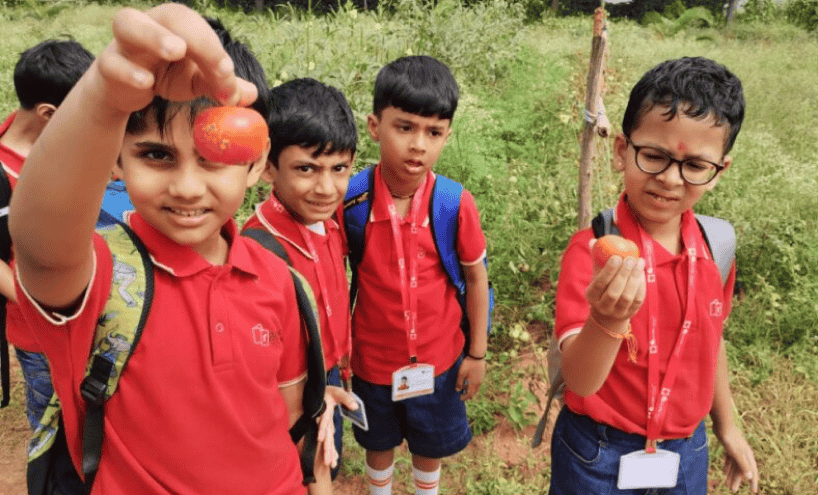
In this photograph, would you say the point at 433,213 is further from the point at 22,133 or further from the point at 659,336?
the point at 22,133

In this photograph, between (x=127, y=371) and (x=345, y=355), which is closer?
(x=127, y=371)

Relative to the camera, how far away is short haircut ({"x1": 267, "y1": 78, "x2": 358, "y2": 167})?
70.7 inches

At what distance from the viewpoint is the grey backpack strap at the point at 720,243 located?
5.23ft

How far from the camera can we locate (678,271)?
59.9 inches

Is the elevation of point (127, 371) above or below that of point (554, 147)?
above

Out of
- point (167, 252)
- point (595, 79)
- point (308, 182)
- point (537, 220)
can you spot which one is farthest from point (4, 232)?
point (537, 220)

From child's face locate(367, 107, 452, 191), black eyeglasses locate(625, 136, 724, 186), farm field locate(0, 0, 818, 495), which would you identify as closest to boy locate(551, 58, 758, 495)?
black eyeglasses locate(625, 136, 724, 186)

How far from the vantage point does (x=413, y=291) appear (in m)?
2.09

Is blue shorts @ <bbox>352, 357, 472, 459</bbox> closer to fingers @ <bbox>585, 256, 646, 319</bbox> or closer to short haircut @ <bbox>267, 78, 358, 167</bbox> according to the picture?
short haircut @ <bbox>267, 78, 358, 167</bbox>

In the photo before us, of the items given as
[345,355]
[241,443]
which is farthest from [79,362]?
[345,355]

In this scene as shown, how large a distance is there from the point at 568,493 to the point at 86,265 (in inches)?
55.1

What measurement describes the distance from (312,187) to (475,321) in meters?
0.87

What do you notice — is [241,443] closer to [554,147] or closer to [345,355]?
[345,355]

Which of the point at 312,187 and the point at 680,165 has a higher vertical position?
the point at 680,165
